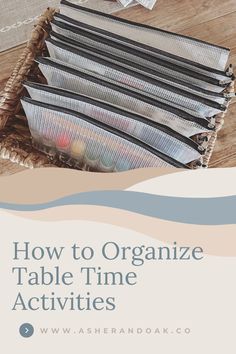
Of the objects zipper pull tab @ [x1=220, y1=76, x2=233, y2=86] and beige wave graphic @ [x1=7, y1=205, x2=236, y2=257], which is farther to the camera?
zipper pull tab @ [x1=220, y1=76, x2=233, y2=86]

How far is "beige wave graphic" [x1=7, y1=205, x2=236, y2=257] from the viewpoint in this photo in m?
0.86

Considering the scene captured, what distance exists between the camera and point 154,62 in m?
1.00

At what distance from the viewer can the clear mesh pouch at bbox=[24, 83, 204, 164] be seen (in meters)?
0.96

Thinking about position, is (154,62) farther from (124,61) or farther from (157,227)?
(157,227)

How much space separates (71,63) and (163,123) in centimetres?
18

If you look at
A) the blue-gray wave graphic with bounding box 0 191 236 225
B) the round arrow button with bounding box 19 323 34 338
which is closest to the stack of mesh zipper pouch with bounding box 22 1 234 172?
the blue-gray wave graphic with bounding box 0 191 236 225

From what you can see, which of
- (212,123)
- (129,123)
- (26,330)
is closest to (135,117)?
(129,123)

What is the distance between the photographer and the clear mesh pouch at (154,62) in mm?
1000

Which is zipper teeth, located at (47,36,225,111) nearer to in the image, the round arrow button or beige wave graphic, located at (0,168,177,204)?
beige wave graphic, located at (0,168,177,204)

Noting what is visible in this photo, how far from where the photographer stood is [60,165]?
104cm

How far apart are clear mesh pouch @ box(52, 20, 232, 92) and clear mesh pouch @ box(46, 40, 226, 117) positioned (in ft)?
0.10

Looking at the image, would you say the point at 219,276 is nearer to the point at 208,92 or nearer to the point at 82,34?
the point at 208,92

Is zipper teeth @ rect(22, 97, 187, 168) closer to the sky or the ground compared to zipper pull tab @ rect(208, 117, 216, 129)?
closer to the ground

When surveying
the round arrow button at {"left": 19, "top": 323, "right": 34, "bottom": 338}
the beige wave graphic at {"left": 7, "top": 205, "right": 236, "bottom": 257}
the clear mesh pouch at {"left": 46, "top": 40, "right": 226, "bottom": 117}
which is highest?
the clear mesh pouch at {"left": 46, "top": 40, "right": 226, "bottom": 117}
